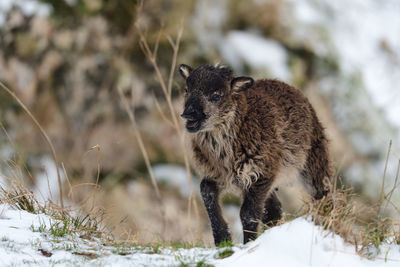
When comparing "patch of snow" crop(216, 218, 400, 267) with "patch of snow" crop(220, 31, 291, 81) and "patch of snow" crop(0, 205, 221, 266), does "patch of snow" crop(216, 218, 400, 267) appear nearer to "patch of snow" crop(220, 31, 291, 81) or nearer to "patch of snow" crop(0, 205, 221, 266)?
"patch of snow" crop(0, 205, 221, 266)

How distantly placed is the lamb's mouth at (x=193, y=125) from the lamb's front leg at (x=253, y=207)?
2.52ft

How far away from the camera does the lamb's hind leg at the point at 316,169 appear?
5312 mm

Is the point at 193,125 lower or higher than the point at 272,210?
higher

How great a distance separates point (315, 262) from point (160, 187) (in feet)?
17.8

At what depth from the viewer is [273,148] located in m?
4.71

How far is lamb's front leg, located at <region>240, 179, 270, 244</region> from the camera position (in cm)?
443

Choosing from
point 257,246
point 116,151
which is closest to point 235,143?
point 257,246

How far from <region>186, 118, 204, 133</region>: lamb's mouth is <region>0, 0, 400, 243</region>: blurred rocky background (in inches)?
158

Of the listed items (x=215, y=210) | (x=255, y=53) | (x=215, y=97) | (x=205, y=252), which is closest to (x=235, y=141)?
(x=215, y=97)

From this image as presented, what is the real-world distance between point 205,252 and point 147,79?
581 centimetres

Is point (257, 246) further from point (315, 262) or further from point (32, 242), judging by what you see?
point (32, 242)

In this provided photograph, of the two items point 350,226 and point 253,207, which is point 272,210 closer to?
point 253,207

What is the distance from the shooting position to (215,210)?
4.56 metres

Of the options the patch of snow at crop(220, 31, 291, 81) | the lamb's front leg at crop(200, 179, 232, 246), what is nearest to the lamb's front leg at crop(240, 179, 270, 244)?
the lamb's front leg at crop(200, 179, 232, 246)
